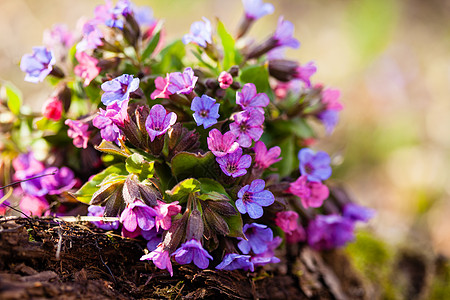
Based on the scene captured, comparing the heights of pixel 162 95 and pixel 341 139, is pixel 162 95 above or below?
above

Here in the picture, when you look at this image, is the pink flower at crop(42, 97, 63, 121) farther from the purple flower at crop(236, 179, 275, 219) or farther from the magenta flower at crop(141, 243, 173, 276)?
the purple flower at crop(236, 179, 275, 219)

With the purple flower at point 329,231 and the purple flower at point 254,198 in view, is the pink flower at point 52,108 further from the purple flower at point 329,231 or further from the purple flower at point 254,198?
the purple flower at point 329,231

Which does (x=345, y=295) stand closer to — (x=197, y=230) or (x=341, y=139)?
(x=197, y=230)

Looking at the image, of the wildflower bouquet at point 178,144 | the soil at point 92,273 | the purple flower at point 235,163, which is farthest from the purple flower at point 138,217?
the purple flower at point 235,163

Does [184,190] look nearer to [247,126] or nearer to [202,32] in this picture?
[247,126]

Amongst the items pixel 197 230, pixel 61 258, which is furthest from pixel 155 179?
pixel 61 258

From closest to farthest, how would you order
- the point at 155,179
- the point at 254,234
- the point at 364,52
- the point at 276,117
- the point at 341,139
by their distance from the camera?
the point at 155,179 < the point at 254,234 < the point at 276,117 < the point at 341,139 < the point at 364,52

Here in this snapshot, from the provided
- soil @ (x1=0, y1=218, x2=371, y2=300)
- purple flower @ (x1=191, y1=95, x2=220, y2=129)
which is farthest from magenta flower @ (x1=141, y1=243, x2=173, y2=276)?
purple flower @ (x1=191, y1=95, x2=220, y2=129)
